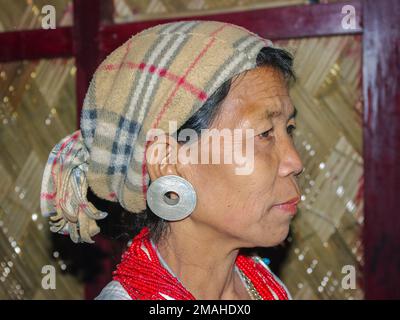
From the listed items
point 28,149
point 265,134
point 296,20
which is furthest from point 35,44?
point 265,134

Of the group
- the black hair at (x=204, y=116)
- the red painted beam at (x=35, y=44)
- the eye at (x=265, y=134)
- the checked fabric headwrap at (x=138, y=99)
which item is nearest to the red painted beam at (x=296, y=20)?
the red painted beam at (x=35, y=44)

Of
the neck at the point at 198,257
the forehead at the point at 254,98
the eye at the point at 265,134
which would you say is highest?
the forehead at the point at 254,98

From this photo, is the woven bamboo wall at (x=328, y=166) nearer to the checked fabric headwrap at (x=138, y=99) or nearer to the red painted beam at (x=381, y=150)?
the red painted beam at (x=381, y=150)

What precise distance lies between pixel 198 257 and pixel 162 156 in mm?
359

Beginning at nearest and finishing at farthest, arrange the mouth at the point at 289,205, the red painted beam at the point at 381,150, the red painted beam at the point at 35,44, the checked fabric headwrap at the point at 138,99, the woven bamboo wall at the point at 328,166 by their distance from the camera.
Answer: the checked fabric headwrap at the point at 138,99, the mouth at the point at 289,205, the red painted beam at the point at 381,150, the woven bamboo wall at the point at 328,166, the red painted beam at the point at 35,44

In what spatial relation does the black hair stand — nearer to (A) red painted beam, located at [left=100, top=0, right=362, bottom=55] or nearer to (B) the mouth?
(B) the mouth

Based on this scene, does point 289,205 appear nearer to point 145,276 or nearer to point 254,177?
point 254,177

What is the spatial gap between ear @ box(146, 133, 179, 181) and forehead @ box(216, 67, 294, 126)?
7.2 inches

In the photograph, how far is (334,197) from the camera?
295 centimetres

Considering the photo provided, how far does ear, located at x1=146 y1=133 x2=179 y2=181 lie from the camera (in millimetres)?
1782

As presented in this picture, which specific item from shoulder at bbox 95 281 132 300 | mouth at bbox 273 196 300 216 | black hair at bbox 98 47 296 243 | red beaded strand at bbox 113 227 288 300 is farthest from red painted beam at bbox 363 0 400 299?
shoulder at bbox 95 281 132 300

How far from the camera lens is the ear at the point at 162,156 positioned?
178 centimetres

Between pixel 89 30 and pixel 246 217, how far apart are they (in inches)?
69.2

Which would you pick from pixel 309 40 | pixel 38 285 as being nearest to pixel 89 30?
pixel 309 40
